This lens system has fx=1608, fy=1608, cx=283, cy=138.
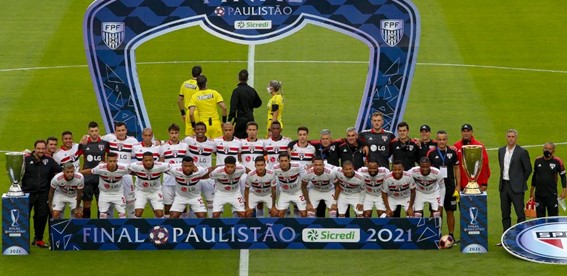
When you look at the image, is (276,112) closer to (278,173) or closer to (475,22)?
(278,173)

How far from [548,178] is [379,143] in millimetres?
2941

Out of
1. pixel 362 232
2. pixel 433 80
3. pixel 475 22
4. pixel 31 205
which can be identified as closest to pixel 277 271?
pixel 362 232

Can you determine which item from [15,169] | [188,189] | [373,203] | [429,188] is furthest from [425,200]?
[15,169]

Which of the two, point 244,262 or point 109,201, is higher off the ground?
point 109,201

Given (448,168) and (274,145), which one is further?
(274,145)

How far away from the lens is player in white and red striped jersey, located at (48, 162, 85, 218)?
25.4 metres

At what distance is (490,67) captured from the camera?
1526 inches

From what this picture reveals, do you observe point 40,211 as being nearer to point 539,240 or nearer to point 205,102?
point 205,102

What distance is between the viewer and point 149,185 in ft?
85.6

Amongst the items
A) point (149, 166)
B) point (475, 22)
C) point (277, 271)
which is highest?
point (475, 22)

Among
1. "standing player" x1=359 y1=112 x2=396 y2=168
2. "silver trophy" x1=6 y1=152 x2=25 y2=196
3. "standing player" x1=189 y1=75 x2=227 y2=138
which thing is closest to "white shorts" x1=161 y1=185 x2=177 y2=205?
"silver trophy" x1=6 y1=152 x2=25 y2=196

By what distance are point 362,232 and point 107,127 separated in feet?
22.4

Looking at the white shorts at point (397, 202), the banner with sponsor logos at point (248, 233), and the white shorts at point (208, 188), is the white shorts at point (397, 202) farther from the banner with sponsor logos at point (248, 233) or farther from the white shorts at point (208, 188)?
the white shorts at point (208, 188)

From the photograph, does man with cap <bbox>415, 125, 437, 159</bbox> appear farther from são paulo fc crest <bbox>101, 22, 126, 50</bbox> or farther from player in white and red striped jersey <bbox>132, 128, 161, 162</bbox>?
são paulo fc crest <bbox>101, 22, 126, 50</bbox>
